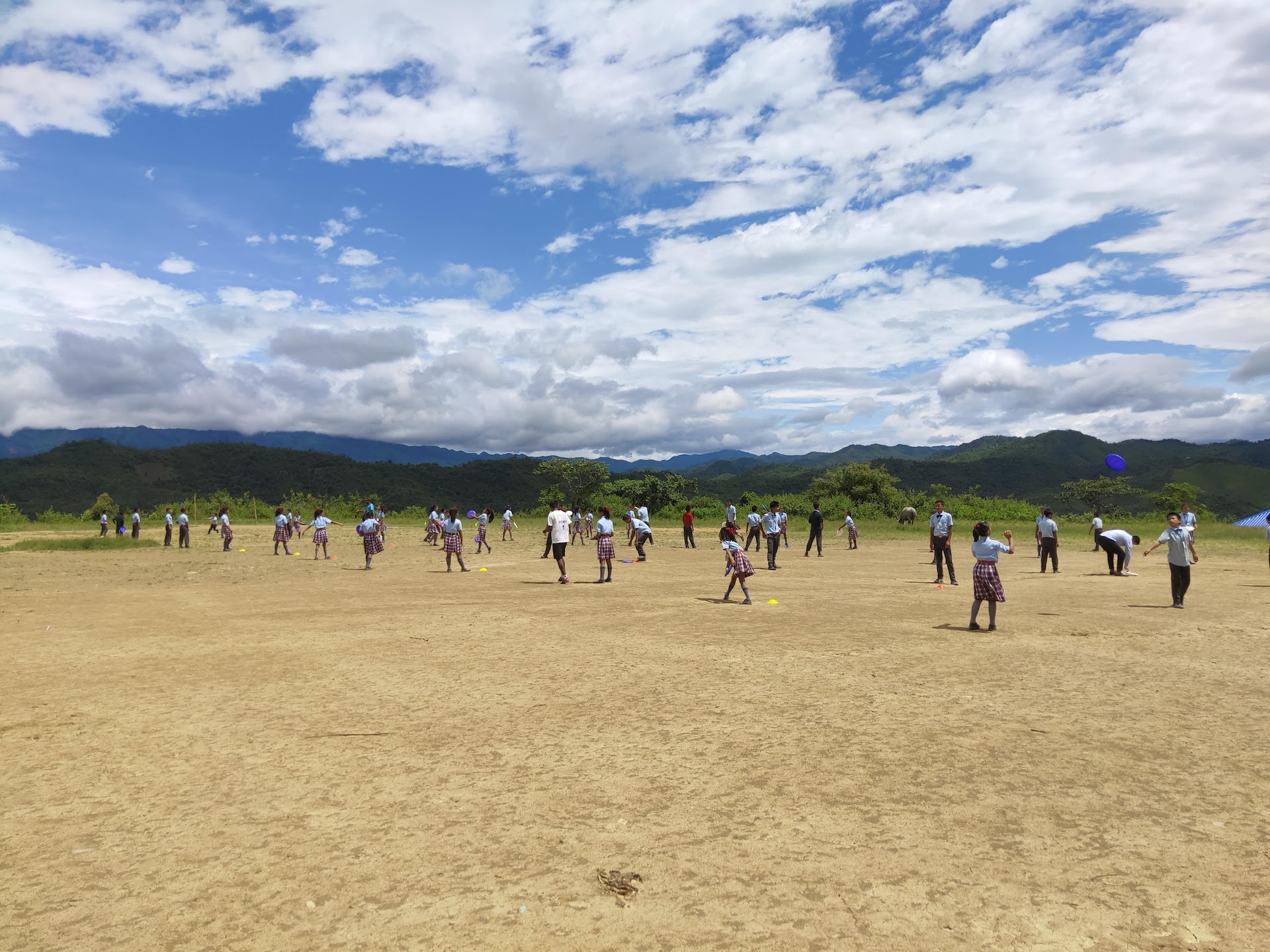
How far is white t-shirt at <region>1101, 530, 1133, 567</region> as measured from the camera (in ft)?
68.4

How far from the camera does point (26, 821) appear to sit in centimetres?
525

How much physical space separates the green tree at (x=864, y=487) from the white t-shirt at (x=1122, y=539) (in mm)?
38286

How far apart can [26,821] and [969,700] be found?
835 centimetres

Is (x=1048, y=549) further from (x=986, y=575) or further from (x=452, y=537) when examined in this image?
(x=452, y=537)

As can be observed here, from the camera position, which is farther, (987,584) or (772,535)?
(772,535)

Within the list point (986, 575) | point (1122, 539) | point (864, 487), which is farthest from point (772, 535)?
point (864, 487)

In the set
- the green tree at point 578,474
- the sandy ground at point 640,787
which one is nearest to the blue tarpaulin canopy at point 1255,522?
the sandy ground at point 640,787

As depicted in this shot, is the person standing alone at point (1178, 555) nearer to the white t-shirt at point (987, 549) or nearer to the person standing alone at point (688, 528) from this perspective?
the white t-shirt at point (987, 549)

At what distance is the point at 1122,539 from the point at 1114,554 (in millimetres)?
1205

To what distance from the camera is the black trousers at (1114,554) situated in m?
21.4

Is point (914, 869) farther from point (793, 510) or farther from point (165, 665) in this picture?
point (793, 510)

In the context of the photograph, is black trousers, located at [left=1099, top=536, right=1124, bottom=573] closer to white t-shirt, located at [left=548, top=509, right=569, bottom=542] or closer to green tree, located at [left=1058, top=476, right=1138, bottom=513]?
white t-shirt, located at [left=548, top=509, right=569, bottom=542]

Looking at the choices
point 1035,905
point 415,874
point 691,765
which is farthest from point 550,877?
point 1035,905

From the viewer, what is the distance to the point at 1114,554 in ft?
72.0
